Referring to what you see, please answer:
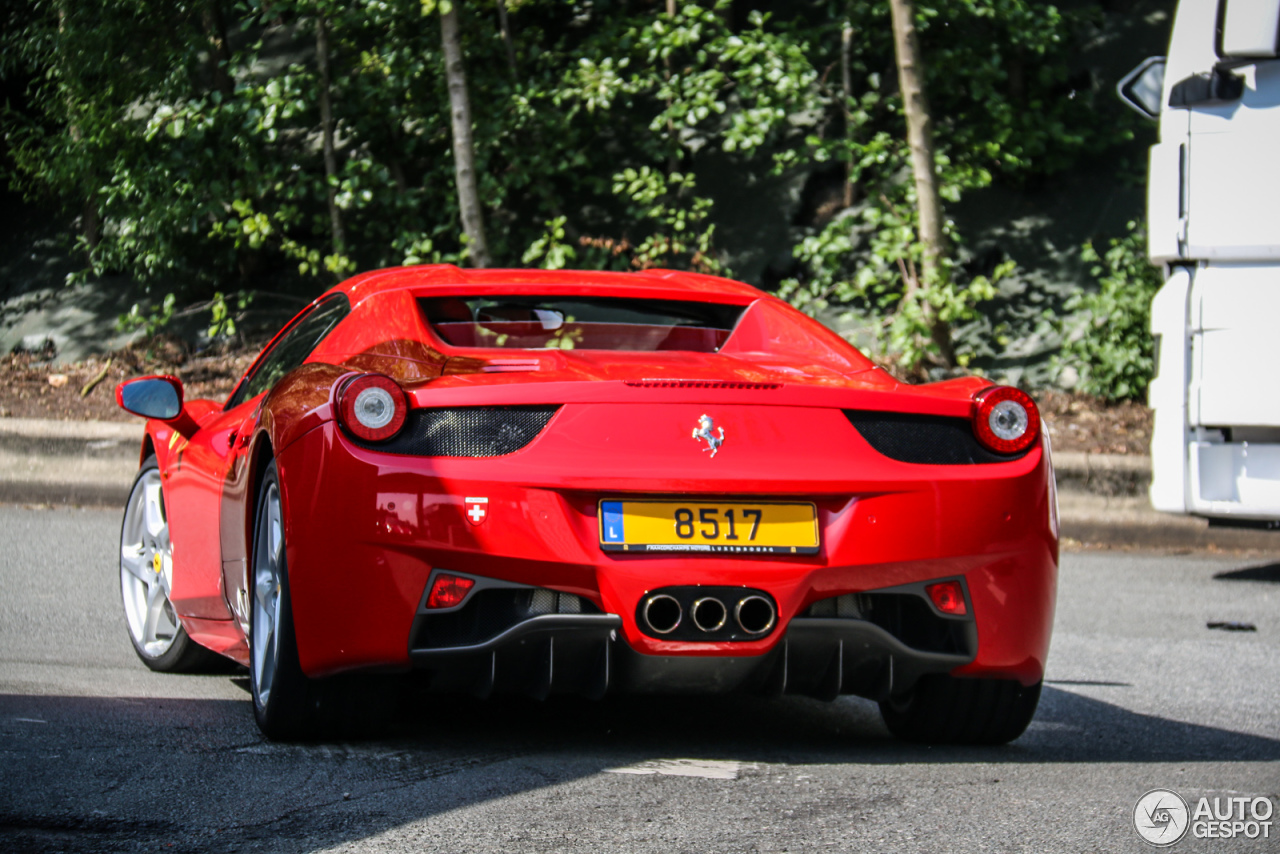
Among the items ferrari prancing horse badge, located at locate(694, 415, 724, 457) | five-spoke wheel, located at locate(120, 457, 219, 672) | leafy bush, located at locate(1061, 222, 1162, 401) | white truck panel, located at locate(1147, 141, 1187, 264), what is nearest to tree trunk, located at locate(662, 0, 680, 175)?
leafy bush, located at locate(1061, 222, 1162, 401)

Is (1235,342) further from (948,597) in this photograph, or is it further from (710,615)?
(710,615)

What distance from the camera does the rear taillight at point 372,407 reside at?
10.9 ft

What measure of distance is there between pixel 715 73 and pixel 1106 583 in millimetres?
5906

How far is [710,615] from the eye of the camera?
3.32 metres

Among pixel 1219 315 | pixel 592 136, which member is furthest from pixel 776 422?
pixel 592 136

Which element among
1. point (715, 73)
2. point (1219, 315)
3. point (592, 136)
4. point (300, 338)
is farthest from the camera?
point (592, 136)

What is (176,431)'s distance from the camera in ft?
16.2

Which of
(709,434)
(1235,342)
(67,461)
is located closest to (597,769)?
(709,434)

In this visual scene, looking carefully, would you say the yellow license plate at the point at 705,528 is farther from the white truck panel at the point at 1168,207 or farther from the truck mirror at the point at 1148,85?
the truck mirror at the point at 1148,85

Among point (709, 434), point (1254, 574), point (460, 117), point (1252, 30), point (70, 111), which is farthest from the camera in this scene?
point (70, 111)

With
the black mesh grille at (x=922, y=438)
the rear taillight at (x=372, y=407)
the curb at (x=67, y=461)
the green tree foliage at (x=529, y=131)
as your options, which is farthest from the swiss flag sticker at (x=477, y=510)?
the green tree foliage at (x=529, y=131)

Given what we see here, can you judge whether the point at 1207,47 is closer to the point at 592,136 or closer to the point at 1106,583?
the point at 1106,583

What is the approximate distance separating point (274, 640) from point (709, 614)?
3.48 feet

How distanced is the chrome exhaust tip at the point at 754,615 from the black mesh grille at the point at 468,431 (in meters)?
0.60
